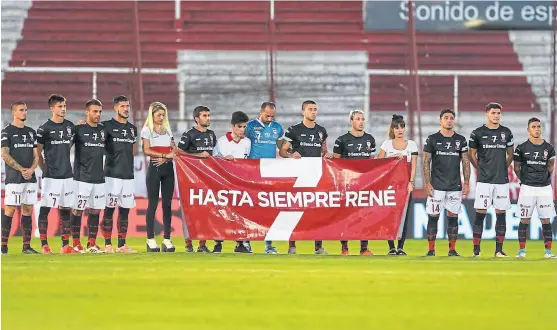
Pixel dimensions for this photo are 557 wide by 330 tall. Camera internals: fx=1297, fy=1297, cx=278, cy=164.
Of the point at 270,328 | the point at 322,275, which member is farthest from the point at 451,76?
the point at 270,328

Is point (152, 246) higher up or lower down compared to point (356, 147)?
lower down

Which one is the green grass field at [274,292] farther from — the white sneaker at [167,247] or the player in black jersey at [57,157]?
the white sneaker at [167,247]

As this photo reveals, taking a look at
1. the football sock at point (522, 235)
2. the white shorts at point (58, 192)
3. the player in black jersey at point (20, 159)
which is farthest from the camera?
the football sock at point (522, 235)

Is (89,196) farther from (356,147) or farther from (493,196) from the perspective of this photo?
(493,196)

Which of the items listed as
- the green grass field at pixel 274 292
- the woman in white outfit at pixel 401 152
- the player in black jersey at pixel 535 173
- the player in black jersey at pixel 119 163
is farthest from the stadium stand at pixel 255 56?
the green grass field at pixel 274 292

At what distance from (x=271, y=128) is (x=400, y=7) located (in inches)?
505

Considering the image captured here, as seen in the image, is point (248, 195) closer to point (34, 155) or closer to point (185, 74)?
point (34, 155)

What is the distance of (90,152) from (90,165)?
155 mm

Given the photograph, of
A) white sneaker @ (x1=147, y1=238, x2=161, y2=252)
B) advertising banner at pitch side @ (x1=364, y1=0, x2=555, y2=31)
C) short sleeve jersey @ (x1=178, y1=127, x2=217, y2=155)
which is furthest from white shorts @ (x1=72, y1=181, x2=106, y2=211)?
advertising banner at pitch side @ (x1=364, y1=0, x2=555, y2=31)

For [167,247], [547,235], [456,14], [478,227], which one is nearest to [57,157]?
[167,247]

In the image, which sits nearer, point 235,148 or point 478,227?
point 478,227

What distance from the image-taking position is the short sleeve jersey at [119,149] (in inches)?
575

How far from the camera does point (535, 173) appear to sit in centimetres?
1503

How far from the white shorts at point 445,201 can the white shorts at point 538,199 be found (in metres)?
0.85
